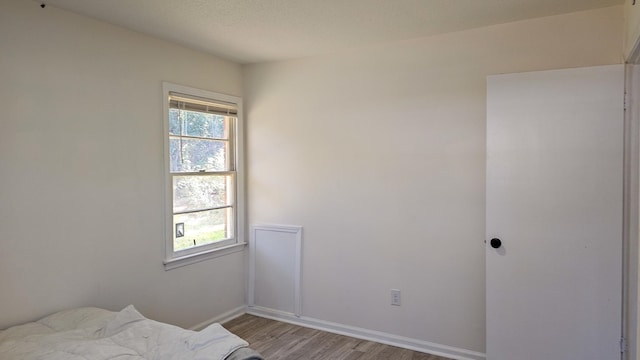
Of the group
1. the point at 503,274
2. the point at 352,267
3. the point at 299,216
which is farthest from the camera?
the point at 299,216

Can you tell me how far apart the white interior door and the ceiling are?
17.2 inches

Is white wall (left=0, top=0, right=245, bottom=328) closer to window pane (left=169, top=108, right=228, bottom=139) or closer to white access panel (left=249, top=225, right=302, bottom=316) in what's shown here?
window pane (left=169, top=108, right=228, bottom=139)

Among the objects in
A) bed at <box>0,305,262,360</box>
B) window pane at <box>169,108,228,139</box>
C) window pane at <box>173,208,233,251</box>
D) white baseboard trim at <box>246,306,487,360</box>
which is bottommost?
white baseboard trim at <box>246,306,487,360</box>

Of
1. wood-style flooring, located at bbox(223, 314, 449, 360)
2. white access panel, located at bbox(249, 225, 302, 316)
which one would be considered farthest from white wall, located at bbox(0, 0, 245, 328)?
white access panel, located at bbox(249, 225, 302, 316)

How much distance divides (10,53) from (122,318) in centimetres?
166

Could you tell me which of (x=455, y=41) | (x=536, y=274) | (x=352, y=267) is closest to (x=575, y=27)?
(x=455, y=41)

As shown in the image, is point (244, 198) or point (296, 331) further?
point (244, 198)

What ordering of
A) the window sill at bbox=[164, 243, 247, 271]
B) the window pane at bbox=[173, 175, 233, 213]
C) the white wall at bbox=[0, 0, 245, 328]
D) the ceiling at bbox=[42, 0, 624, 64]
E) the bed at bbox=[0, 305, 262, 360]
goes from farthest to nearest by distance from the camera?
the window pane at bbox=[173, 175, 233, 213], the window sill at bbox=[164, 243, 247, 271], the ceiling at bbox=[42, 0, 624, 64], the white wall at bbox=[0, 0, 245, 328], the bed at bbox=[0, 305, 262, 360]

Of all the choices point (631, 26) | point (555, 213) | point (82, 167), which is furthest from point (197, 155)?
point (631, 26)

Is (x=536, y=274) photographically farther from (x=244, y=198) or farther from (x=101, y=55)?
(x=101, y=55)

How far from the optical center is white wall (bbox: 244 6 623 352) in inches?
115

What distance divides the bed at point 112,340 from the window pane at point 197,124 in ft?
5.07

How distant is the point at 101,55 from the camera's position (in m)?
2.78

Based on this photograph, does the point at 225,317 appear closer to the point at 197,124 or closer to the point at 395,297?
the point at 395,297
